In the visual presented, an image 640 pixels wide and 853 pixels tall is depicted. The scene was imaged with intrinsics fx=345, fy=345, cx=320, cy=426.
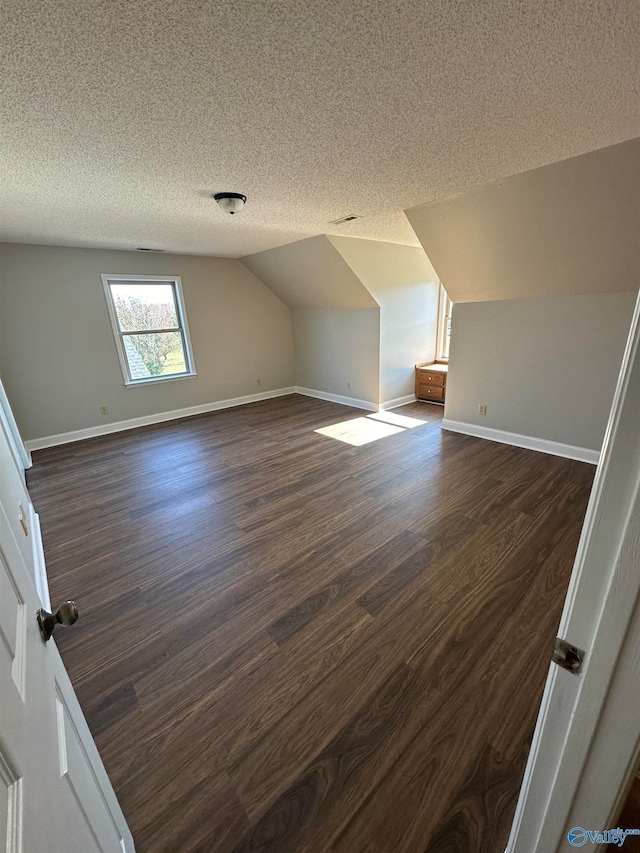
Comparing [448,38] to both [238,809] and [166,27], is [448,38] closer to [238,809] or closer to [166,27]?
[166,27]

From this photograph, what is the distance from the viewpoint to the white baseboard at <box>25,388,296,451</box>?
4.18 metres

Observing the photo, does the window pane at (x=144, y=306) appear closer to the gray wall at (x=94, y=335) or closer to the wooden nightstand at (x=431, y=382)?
the gray wall at (x=94, y=335)

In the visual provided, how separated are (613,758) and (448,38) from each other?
1.86 meters

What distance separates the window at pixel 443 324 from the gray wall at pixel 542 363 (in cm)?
181

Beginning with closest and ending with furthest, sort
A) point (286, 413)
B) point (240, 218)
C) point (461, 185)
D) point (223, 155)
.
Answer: point (223, 155)
point (461, 185)
point (240, 218)
point (286, 413)

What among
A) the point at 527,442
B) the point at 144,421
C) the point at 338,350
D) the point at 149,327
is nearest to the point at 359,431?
the point at 338,350

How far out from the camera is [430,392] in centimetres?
542

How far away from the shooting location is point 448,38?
3.57 feet

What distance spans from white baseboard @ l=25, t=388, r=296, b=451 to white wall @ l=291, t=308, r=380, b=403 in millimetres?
734

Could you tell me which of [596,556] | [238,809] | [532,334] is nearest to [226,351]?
[532,334]

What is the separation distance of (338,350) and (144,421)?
3071 millimetres

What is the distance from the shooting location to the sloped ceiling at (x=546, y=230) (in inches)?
82.7

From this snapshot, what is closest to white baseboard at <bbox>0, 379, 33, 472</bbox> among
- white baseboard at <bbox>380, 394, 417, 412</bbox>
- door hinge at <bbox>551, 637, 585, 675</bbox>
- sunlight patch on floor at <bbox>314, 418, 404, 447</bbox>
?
sunlight patch on floor at <bbox>314, 418, 404, 447</bbox>

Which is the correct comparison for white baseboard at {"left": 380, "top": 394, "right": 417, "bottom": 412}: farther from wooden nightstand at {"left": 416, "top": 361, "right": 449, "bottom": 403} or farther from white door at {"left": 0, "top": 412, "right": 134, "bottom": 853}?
white door at {"left": 0, "top": 412, "right": 134, "bottom": 853}
